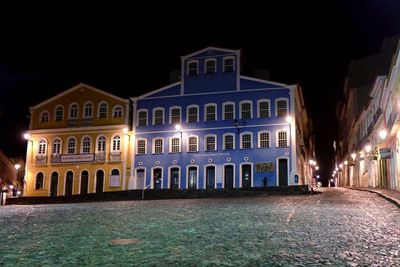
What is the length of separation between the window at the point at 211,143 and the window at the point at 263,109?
14.2 feet

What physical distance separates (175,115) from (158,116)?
1645mm

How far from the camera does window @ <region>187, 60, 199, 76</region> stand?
4378 cm

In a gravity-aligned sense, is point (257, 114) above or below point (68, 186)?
above

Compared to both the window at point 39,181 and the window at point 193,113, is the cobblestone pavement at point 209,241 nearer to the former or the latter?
the window at point 193,113

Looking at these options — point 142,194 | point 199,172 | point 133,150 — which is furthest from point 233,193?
point 133,150

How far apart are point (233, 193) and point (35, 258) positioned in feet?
74.5

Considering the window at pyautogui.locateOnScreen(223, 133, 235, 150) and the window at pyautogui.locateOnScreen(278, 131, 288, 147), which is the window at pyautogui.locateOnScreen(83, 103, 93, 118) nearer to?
the window at pyautogui.locateOnScreen(223, 133, 235, 150)

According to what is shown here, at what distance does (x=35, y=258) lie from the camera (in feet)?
23.8

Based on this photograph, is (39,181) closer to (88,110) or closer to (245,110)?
(88,110)

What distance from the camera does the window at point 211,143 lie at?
42125 millimetres

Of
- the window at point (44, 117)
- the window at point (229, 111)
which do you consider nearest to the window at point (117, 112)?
the window at point (44, 117)

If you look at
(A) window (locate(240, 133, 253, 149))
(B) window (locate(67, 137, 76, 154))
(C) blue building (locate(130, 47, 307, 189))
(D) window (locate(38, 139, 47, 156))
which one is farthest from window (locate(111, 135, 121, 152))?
(A) window (locate(240, 133, 253, 149))

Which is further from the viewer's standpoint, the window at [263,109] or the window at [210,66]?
the window at [210,66]

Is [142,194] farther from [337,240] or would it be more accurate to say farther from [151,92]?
[337,240]
